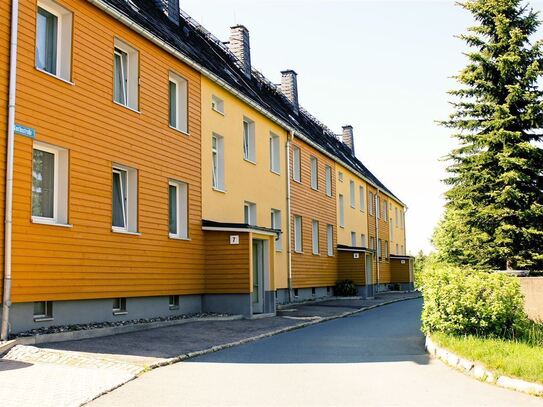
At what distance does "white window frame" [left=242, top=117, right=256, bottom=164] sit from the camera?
2311cm

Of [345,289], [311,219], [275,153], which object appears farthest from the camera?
[345,289]

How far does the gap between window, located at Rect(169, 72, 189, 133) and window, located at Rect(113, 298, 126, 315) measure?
5.53 meters

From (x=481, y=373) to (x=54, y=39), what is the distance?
10437 mm

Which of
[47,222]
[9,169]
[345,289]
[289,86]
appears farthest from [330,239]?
[9,169]

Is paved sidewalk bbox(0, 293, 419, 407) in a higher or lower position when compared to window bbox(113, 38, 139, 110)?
lower

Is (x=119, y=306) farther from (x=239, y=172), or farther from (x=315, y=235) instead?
(x=315, y=235)

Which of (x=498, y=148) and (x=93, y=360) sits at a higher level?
(x=498, y=148)

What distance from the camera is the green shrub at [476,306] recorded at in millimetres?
11664

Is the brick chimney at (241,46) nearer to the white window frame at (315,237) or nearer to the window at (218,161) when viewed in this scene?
the white window frame at (315,237)

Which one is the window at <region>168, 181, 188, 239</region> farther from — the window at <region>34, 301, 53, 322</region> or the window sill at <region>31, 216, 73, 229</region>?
the window at <region>34, 301, 53, 322</region>

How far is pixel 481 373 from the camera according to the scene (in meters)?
9.17

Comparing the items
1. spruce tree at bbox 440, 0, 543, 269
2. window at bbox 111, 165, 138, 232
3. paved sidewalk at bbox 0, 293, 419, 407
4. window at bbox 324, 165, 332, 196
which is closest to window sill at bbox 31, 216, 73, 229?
window at bbox 111, 165, 138, 232

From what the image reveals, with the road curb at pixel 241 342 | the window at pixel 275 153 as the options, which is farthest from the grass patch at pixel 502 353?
the window at pixel 275 153

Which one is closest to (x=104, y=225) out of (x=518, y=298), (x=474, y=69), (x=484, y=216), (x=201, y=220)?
(x=201, y=220)
